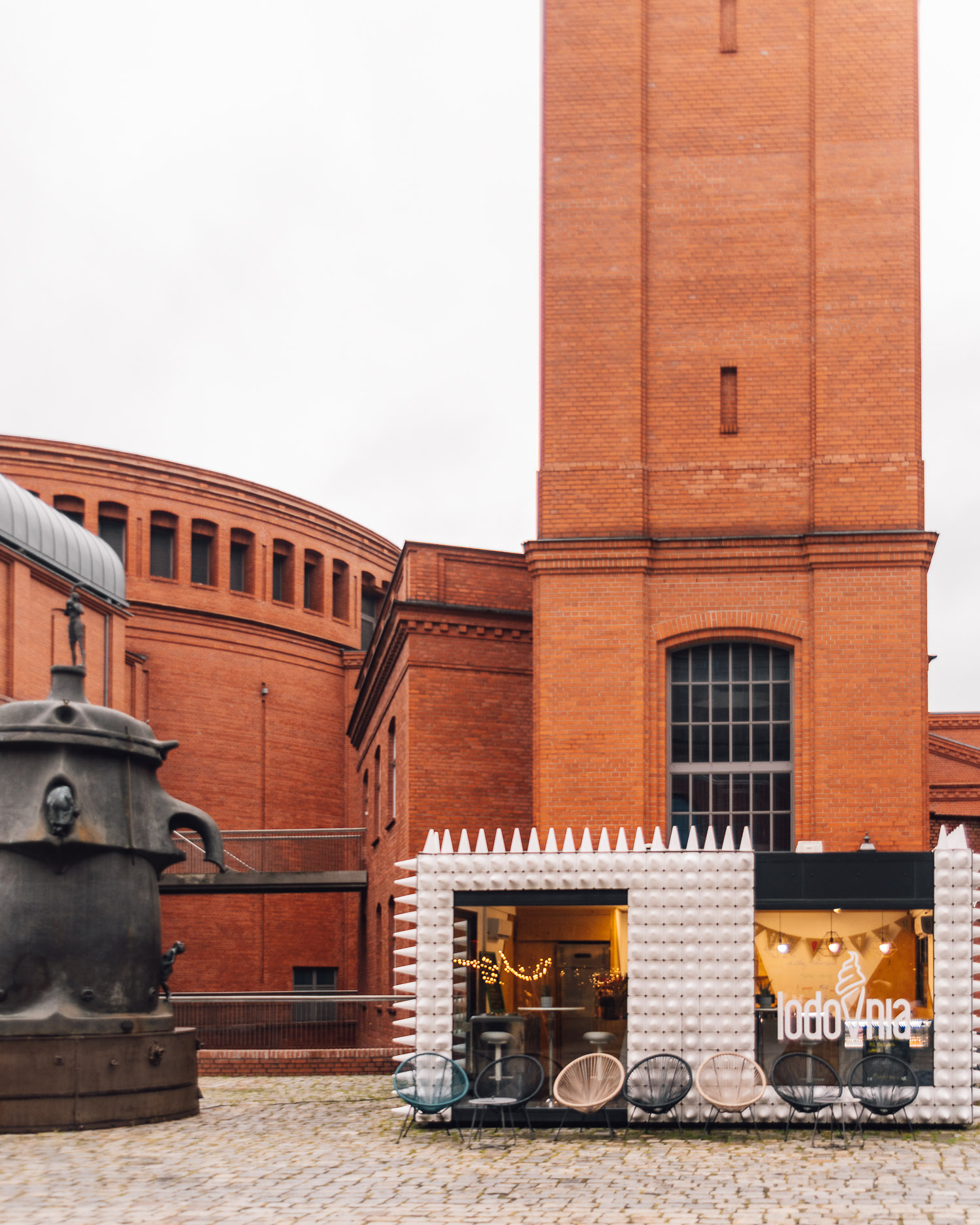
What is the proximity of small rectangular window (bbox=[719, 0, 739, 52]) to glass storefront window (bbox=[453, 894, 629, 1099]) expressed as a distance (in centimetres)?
1300

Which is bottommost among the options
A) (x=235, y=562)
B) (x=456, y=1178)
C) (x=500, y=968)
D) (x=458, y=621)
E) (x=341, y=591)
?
(x=456, y=1178)

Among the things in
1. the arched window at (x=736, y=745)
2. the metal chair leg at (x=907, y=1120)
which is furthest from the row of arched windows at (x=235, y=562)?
the metal chair leg at (x=907, y=1120)

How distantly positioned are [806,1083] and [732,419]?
32.0ft

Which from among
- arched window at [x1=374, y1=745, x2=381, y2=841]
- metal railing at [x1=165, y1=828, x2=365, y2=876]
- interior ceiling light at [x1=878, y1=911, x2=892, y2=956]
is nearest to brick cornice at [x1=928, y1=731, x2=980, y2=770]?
metal railing at [x1=165, y1=828, x2=365, y2=876]

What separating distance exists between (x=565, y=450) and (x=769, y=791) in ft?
17.9

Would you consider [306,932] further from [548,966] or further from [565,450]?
[548,966]

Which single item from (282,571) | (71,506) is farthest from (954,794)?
(71,506)

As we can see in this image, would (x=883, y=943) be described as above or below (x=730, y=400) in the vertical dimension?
below

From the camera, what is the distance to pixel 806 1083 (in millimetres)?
15383

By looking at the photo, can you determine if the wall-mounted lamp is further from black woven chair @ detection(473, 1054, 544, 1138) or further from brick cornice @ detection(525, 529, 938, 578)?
brick cornice @ detection(525, 529, 938, 578)

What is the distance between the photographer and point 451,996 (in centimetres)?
1608

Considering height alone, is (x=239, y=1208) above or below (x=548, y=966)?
below

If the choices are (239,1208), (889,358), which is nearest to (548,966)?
(239,1208)

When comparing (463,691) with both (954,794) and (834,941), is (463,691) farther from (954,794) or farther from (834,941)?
(954,794)
